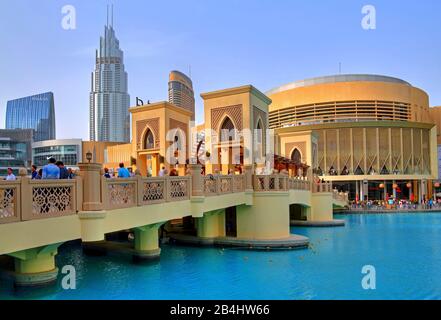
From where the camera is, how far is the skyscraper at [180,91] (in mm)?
67312

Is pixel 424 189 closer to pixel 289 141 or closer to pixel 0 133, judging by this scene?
pixel 289 141

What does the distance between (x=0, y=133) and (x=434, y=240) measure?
7273cm

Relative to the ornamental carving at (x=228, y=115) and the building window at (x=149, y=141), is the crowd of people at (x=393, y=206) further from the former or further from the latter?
the building window at (x=149, y=141)

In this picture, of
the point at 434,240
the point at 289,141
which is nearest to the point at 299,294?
the point at 434,240

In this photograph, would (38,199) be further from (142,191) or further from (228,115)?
(228,115)

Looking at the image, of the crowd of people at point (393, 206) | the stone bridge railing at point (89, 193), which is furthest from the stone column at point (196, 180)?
the crowd of people at point (393, 206)

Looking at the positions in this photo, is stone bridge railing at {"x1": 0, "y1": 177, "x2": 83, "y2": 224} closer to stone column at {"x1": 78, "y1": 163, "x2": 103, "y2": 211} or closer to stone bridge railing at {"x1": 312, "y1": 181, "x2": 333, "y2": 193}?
stone column at {"x1": 78, "y1": 163, "x2": 103, "y2": 211}

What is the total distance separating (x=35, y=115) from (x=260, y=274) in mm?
124985

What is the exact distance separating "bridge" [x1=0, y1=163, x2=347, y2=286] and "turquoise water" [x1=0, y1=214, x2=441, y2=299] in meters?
0.68

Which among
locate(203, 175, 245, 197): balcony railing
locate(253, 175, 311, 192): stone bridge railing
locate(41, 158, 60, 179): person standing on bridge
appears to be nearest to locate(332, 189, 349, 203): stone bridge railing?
locate(253, 175, 311, 192): stone bridge railing

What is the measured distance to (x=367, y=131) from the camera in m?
43.1

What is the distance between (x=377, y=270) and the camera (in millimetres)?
12242

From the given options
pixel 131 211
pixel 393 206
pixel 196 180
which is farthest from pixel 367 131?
pixel 131 211

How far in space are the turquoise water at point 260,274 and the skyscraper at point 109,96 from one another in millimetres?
58836
